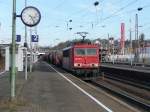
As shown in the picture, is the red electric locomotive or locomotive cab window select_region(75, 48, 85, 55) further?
locomotive cab window select_region(75, 48, 85, 55)

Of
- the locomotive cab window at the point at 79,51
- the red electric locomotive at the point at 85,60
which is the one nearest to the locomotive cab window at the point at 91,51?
the red electric locomotive at the point at 85,60

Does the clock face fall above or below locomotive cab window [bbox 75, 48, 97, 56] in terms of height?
above

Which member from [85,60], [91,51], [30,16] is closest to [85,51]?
[91,51]

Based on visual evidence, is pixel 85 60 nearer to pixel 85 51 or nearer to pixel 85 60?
pixel 85 60

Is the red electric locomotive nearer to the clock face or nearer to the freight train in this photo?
the freight train

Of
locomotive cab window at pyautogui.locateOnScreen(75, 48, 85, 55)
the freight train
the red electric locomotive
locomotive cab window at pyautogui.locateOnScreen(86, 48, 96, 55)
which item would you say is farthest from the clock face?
locomotive cab window at pyautogui.locateOnScreen(86, 48, 96, 55)

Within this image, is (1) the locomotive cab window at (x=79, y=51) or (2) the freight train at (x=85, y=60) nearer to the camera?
(2) the freight train at (x=85, y=60)

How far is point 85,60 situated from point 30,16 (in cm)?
2619

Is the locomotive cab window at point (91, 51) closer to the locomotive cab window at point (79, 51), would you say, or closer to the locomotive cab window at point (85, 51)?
the locomotive cab window at point (85, 51)

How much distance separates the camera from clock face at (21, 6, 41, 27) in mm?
18797

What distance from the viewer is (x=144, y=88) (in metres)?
32.8

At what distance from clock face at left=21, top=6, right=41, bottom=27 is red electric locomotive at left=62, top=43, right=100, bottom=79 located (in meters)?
25.4

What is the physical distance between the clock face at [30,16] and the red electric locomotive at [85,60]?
25.4 meters

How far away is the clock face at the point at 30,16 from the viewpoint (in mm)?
18797
